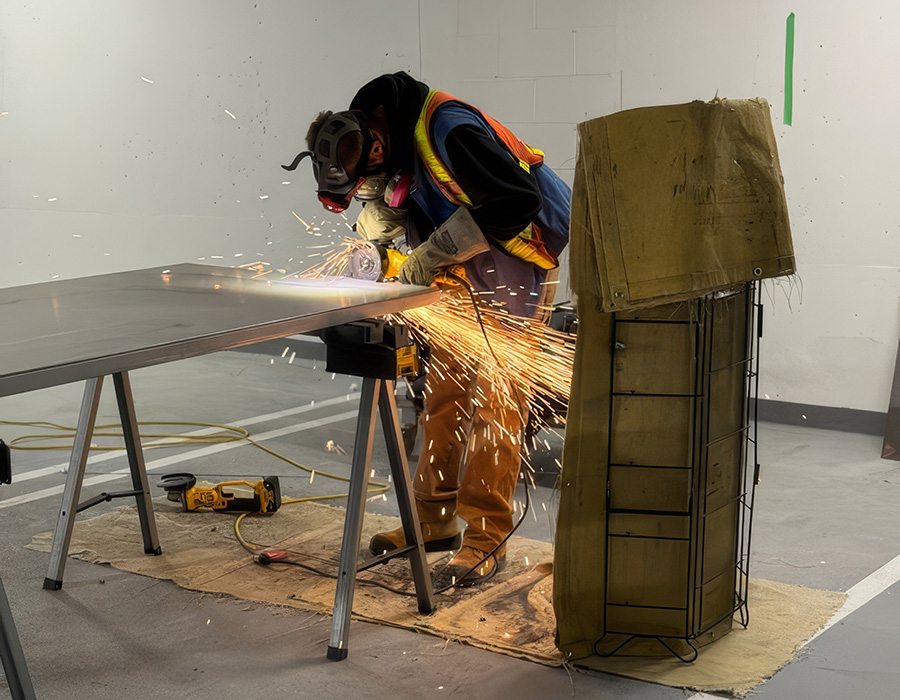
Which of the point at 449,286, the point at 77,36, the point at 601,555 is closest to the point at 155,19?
the point at 77,36

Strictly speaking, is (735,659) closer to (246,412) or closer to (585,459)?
(585,459)

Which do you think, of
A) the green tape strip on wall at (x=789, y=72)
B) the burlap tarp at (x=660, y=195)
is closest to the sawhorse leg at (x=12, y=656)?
the burlap tarp at (x=660, y=195)

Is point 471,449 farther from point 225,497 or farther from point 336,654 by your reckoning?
point 225,497

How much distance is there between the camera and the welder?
3.22 meters

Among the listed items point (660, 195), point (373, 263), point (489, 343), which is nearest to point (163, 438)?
point (373, 263)

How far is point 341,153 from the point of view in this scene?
320 centimetres

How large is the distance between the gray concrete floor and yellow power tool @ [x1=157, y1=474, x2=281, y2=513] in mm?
331

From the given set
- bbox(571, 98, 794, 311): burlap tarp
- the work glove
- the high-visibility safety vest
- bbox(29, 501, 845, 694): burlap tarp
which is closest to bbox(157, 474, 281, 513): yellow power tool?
bbox(29, 501, 845, 694): burlap tarp

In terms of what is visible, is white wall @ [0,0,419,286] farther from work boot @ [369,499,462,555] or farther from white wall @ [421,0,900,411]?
work boot @ [369,499,462,555]

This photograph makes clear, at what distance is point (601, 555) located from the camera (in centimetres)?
276

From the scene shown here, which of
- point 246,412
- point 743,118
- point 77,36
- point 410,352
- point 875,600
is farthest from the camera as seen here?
point 77,36

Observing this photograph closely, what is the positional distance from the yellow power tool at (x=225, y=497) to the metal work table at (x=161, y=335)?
45cm

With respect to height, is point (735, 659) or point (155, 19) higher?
point (155, 19)

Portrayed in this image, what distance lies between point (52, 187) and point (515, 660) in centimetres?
567
